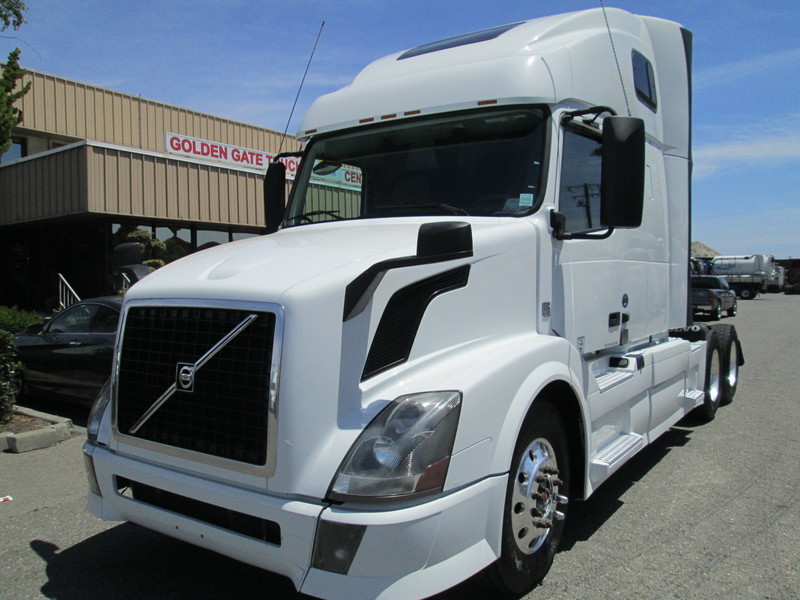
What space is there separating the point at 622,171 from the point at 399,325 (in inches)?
65.3

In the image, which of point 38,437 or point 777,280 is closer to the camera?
point 38,437

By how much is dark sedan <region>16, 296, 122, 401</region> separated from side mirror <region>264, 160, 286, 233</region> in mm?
3194

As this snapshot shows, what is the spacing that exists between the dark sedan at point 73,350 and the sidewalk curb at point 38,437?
0.72 metres

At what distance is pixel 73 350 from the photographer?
7.54m

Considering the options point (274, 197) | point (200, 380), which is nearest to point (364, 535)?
point (200, 380)

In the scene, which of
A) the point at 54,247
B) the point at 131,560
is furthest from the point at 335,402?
the point at 54,247

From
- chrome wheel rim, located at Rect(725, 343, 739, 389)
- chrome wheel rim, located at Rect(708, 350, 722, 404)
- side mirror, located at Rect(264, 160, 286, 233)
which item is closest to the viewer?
side mirror, located at Rect(264, 160, 286, 233)

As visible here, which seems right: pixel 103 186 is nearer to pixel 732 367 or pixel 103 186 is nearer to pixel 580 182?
pixel 732 367

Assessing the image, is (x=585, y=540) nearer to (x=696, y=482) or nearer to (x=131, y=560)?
(x=696, y=482)

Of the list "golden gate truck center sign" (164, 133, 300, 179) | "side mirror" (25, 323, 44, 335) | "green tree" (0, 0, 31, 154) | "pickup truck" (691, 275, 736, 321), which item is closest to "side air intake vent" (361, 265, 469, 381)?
"side mirror" (25, 323, 44, 335)

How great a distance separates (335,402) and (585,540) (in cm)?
221

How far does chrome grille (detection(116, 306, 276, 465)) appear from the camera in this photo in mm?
2723

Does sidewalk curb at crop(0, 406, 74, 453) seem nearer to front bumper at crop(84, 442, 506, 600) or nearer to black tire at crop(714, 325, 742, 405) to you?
front bumper at crop(84, 442, 506, 600)

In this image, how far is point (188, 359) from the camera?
2.95 meters
